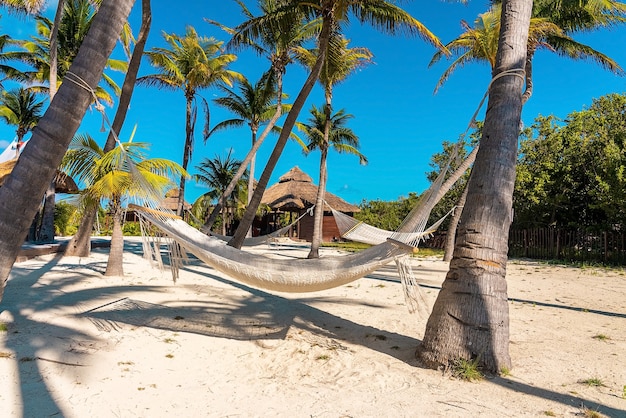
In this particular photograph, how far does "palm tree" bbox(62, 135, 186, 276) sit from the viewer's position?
4.31 metres

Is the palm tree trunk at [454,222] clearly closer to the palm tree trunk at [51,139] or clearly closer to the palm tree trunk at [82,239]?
the palm tree trunk at [82,239]

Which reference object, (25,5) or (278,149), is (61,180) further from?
(278,149)

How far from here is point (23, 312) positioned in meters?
3.04

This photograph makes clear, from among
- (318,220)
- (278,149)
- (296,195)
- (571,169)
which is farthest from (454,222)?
(296,195)

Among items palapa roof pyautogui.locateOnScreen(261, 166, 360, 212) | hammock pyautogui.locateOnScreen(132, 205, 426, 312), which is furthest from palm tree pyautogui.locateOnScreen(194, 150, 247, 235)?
hammock pyautogui.locateOnScreen(132, 205, 426, 312)

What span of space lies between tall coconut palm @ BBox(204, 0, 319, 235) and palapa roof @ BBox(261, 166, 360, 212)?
7.99 m

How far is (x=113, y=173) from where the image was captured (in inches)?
171

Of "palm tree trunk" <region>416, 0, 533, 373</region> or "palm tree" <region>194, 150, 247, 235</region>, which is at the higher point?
"palm tree" <region>194, 150, 247, 235</region>

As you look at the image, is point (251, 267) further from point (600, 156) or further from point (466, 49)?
point (600, 156)

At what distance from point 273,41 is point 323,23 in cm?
217

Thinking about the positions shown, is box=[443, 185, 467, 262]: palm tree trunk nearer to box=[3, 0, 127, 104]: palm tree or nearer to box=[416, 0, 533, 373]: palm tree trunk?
box=[416, 0, 533, 373]: palm tree trunk

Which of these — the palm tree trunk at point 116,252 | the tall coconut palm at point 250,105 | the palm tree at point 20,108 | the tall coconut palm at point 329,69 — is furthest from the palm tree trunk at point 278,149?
the palm tree at point 20,108

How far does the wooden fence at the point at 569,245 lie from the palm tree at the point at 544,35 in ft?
12.9

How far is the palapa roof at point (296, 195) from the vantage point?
56.3 feet
